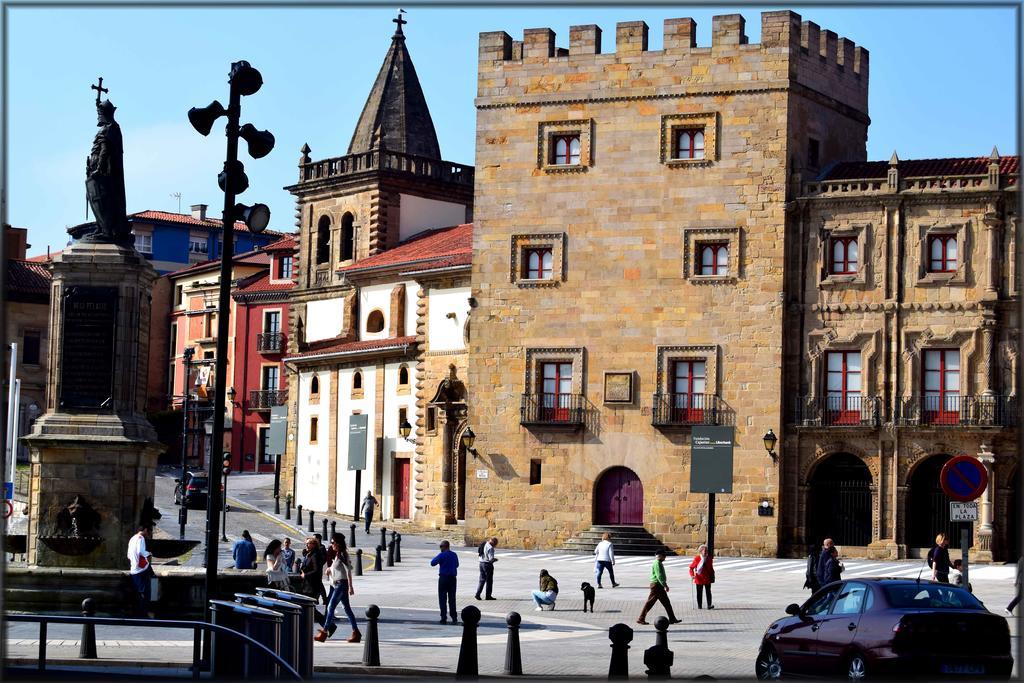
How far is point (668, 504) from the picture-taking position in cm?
5322

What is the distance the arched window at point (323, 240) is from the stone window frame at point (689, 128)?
27.1 meters

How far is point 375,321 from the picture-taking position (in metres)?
73.6

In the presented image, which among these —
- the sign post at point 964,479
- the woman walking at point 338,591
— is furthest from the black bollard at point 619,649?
the woman walking at point 338,591

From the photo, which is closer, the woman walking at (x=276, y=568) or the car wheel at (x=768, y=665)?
the car wheel at (x=768, y=665)

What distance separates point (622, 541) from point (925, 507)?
29.0 ft

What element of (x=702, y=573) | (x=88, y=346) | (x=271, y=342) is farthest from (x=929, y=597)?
(x=271, y=342)

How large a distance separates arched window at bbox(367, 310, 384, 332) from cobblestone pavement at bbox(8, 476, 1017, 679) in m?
17.1

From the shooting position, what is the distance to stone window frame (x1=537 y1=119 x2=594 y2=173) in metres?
55.0

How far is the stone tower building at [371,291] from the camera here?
227 ft

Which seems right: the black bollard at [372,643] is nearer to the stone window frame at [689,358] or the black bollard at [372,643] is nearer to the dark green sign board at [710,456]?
the dark green sign board at [710,456]

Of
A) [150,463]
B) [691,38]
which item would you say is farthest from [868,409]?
[150,463]

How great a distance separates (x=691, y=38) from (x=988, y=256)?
11.3 metres

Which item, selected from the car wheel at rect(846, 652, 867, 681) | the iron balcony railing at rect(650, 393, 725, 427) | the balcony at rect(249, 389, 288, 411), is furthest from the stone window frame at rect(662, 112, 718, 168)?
the balcony at rect(249, 389, 288, 411)

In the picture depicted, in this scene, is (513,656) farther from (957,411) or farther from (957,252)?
(957,252)
